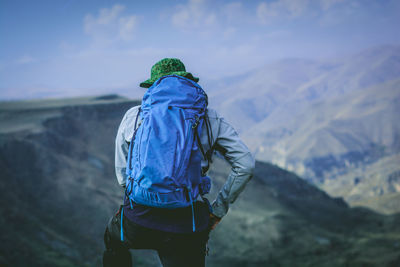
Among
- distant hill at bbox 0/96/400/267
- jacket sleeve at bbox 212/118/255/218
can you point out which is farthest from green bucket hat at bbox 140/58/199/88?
distant hill at bbox 0/96/400/267

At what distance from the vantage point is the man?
7.54ft

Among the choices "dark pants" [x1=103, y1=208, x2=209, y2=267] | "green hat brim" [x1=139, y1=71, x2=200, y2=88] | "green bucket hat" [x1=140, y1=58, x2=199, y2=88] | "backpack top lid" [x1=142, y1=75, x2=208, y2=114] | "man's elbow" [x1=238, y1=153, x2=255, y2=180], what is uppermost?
"green bucket hat" [x1=140, y1=58, x2=199, y2=88]

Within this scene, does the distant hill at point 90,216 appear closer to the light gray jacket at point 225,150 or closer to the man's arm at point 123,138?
the man's arm at point 123,138

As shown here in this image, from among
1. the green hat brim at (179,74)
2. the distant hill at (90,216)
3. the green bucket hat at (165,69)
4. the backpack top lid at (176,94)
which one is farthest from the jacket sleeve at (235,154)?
the distant hill at (90,216)

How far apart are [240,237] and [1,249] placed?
55.9 feet

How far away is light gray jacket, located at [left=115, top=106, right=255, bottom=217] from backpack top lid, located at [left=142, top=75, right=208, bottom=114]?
0.60 ft

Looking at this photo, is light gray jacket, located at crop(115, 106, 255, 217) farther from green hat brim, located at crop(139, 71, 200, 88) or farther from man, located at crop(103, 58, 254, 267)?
green hat brim, located at crop(139, 71, 200, 88)

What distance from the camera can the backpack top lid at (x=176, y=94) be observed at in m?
2.36

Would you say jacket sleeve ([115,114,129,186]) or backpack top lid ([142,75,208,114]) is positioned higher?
backpack top lid ([142,75,208,114])

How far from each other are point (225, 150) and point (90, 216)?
21.4 meters

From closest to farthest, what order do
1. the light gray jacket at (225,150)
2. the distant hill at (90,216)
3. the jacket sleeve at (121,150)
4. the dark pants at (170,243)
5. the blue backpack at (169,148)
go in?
the blue backpack at (169,148) → the dark pants at (170,243) → the light gray jacket at (225,150) → the jacket sleeve at (121,150) → the distant hill at (90,216)

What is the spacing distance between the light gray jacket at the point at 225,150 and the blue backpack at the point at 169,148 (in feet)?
0.39

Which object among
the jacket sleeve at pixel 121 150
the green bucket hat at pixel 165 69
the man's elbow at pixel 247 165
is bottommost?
the man's elbow at pixel 247 165

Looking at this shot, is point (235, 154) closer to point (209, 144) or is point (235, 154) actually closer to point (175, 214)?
point (209, 144)
